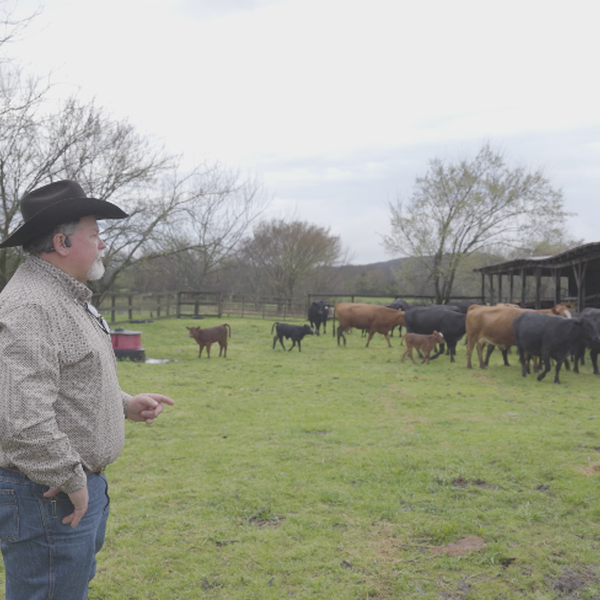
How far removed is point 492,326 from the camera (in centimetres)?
1190

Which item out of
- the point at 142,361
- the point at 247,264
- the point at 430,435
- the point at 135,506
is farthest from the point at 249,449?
the point at 247,264

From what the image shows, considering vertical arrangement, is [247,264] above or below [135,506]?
above

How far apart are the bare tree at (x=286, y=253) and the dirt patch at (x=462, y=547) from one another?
33.4 metres

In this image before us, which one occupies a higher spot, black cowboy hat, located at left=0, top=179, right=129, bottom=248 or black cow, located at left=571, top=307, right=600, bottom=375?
black cowboy hat, located at left=0, top=179, right=129, bottom=248

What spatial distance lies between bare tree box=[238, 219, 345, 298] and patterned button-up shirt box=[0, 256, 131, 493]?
3491 centimetres

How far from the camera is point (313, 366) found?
38.7ft

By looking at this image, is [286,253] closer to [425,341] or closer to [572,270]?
[572,270]

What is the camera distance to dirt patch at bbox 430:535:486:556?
3.35 meters

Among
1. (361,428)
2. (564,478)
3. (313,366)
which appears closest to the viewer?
(564,478)

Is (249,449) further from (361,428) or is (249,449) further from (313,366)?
(313,366)

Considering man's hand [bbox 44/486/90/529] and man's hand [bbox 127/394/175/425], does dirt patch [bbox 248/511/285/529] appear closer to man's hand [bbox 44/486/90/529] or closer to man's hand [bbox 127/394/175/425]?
man's hand [bbox 127/394/175/425]

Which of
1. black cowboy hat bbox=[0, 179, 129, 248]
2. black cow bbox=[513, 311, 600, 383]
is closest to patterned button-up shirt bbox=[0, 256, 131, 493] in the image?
black cowboy hat bbox=[0, 179, 129, 248]

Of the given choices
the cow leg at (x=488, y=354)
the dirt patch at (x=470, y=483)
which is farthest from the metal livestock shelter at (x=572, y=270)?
the dirt patch at (x=470, y=483)

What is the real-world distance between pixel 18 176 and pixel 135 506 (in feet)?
34.7
